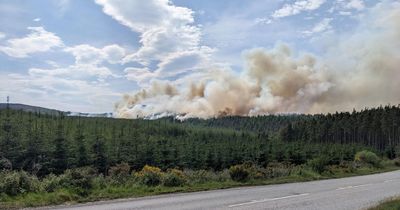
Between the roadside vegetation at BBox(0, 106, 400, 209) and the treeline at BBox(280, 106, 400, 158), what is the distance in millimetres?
310

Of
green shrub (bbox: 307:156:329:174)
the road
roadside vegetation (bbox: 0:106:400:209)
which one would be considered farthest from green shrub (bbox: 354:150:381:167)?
the road

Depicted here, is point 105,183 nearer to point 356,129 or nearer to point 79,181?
point 79,181

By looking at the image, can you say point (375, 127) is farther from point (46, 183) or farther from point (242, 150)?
point (46, 183)

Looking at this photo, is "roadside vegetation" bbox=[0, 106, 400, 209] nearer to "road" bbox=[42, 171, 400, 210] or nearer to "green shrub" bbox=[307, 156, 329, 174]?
"green shrub" bbox=[307, 156, 329, 174]

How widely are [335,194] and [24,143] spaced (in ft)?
229

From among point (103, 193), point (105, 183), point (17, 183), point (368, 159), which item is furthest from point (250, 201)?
point (368, 159)

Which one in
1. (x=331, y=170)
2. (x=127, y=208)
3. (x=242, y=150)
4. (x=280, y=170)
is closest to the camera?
(x=127, y=208)

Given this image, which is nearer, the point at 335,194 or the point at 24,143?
the point at 335,194

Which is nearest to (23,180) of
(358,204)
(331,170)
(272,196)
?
(272,196)

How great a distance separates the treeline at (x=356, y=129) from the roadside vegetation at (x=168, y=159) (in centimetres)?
31

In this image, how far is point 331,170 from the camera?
27.7 metres

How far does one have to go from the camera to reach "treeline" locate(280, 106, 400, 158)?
120094mm

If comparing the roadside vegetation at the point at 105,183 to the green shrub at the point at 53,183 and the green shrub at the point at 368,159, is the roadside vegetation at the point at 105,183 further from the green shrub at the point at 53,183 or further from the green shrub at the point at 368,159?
the green shrub at the point at 368,159

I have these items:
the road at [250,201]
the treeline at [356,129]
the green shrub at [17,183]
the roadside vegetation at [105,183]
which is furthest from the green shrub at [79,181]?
the treeline at [356,129]
